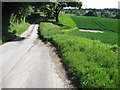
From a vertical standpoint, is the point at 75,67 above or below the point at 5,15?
below

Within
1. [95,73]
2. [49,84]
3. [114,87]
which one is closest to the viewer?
[114,87]

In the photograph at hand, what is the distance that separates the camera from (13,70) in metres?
10.7

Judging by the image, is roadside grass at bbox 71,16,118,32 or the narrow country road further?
roadside grass at bbox 71,16,118,32

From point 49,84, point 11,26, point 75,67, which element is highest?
point 11,26

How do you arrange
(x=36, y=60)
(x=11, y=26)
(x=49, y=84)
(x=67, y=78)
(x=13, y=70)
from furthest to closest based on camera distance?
(x=11, y=26) < (x=36, y=60) < (x=13, y=70) < (x=67, y=78) < (x=49, y=84)

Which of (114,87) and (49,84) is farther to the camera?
(49,84)

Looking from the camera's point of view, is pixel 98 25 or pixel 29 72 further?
pixel 98 25

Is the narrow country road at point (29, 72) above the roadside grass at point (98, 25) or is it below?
below

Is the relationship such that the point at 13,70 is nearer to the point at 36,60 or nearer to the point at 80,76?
the point at 36,60

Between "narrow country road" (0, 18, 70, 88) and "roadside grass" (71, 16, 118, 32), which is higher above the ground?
"roadside grass" (71, 16, 118, 32)

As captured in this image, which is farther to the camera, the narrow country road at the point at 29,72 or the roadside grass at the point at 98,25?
the roadside grass at the point at 98,25

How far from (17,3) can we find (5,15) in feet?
8.68

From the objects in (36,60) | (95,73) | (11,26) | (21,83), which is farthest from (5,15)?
(95,73)

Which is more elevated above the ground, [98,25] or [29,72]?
[98,25]
